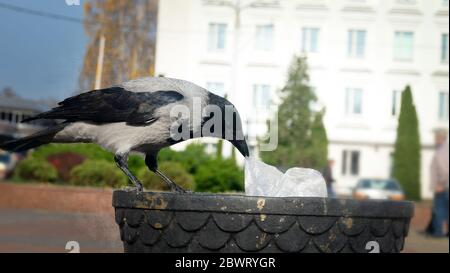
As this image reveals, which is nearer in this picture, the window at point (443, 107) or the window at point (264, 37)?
the window at point (264, 37)

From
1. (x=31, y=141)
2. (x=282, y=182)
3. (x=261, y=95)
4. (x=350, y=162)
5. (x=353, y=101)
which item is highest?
(x=353, y=101)

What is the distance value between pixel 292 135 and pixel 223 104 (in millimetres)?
19380

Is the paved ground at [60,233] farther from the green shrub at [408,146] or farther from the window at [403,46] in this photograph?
the window at [403,46]

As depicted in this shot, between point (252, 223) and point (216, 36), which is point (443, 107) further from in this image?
point (252, 223)

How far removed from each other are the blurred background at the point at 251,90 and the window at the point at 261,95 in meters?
0.10

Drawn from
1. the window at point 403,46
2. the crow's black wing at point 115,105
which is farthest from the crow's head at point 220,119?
the window at point 403,46

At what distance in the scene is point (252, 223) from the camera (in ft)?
7.13

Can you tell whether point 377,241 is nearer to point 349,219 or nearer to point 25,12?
point 349,219

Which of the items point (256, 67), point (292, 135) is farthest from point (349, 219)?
point (292, 135)

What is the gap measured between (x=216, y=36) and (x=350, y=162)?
11034 mm

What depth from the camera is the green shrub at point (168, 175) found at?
10461mm

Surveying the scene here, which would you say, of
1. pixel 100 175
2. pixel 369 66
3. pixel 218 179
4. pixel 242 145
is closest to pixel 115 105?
pixel 242 145

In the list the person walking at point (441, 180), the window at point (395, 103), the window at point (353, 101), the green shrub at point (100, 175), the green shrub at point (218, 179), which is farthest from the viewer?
the window at point (395, 103)

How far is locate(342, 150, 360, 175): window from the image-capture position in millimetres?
27073
